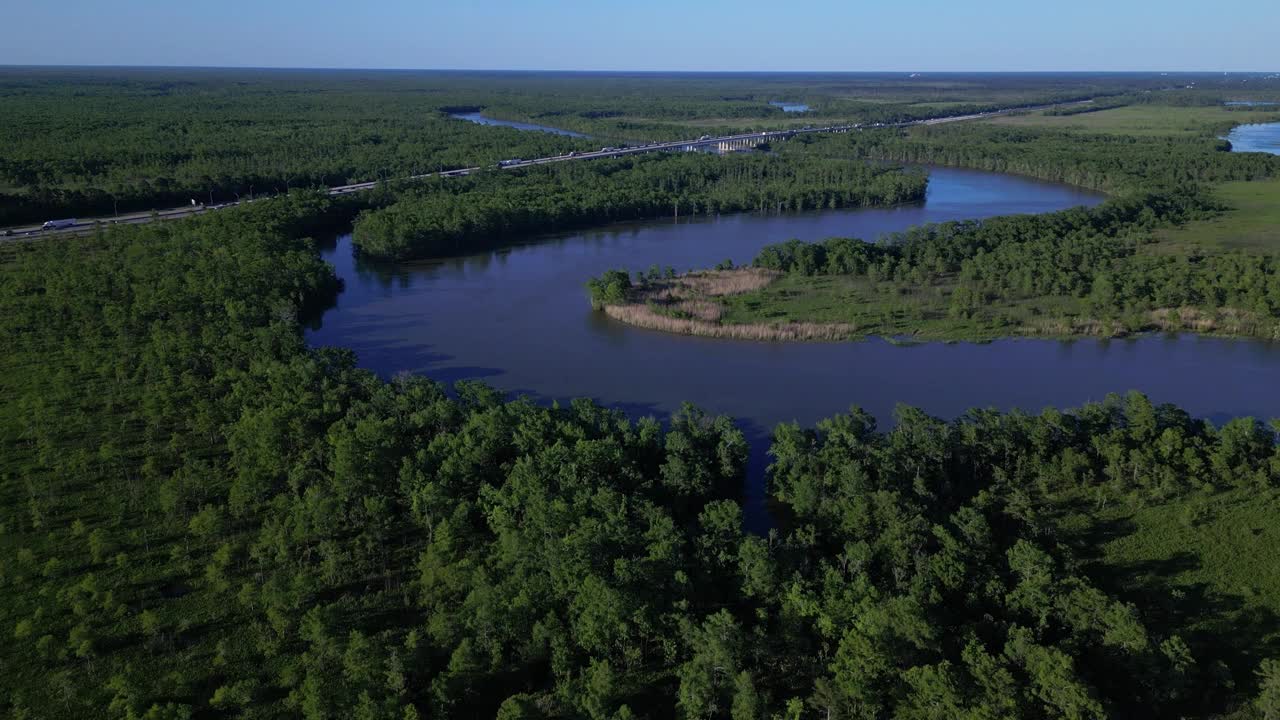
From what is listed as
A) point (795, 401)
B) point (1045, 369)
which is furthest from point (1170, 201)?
point (795, 401)

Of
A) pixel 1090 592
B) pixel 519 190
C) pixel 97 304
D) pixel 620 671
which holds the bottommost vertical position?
pixel 620 671

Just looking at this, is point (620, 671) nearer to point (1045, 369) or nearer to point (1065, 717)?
point (1065, 717)

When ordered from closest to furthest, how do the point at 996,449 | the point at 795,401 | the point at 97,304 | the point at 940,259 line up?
the point at 996,449 → the point at 795,401 → the point at 97,304 → the point at 940,259

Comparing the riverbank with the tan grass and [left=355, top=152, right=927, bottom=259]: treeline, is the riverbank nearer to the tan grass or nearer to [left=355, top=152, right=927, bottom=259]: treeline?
the tan grass

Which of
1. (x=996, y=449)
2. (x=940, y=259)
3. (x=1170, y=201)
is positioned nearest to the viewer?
(x=996, y=449)

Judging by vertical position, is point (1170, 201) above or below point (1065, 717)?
above

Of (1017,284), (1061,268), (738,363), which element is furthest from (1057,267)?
(738,363)
